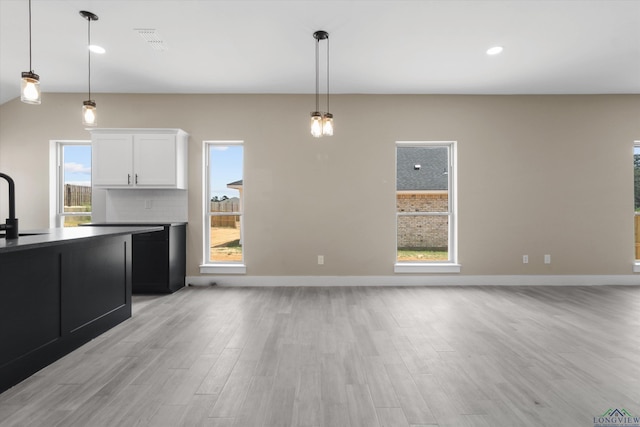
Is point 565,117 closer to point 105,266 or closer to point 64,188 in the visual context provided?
point 105,266

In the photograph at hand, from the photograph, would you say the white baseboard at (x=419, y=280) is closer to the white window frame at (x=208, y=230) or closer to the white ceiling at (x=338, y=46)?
the white window frame at (x=208, y=230)

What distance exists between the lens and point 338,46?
12.0 ft

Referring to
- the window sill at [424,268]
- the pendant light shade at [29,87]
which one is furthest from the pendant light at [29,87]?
the window sill at [424,268]

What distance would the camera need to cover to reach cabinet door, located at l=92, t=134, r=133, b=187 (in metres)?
4.67

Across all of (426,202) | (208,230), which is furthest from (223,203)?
(426,202)

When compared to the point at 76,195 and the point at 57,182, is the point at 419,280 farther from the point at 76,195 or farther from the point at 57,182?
the point at 57,182

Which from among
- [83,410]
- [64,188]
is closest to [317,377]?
[83,410]

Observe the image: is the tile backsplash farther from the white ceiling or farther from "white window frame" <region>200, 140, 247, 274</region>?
the white ceiling

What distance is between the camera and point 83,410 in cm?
185

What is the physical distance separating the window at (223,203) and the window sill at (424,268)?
8.16 ft

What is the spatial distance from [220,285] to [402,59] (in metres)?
4.06

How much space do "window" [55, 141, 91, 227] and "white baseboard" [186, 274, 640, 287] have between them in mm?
2079

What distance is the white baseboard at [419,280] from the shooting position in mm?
5020

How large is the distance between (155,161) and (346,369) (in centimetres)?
394
